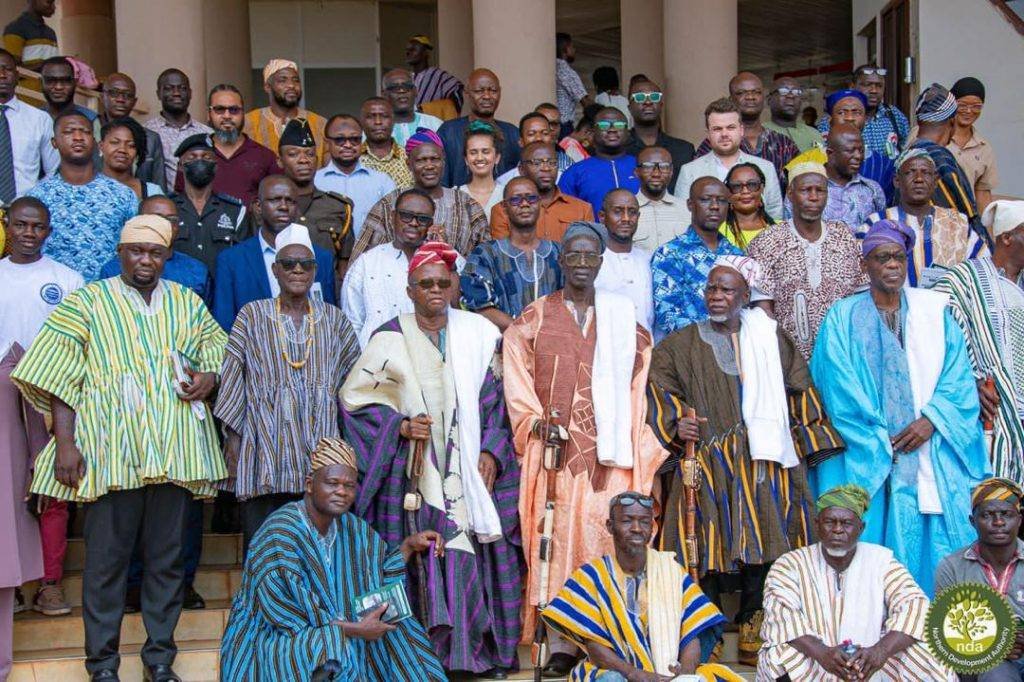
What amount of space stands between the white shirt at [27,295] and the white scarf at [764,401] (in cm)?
345

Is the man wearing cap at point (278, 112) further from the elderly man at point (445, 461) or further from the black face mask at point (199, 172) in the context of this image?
the elderly man at point (445, 461)

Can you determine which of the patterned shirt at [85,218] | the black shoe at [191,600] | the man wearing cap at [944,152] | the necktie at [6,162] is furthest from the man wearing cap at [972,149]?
the necktie at [6,162]

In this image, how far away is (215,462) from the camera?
789 cm

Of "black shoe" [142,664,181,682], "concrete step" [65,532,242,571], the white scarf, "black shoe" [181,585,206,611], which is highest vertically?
the white scarf

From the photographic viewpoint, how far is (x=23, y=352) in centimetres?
813

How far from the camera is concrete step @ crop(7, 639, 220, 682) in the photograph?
782 centimetres

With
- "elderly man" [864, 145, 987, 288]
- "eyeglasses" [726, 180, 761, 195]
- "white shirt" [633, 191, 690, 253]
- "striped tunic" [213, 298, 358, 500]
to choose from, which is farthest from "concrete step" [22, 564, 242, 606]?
"elderly man" [864, 145, 987, 288]

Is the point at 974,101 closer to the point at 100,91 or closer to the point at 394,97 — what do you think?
the point at 394,97

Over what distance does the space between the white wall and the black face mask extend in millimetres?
7063

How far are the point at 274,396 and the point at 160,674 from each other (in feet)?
4.68

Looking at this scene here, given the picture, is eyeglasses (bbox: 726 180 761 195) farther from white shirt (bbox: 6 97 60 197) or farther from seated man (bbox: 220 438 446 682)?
white shirt (bbox: 6 97 60 197)

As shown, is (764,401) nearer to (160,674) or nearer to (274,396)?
(274,396)

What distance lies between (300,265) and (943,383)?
3344mm

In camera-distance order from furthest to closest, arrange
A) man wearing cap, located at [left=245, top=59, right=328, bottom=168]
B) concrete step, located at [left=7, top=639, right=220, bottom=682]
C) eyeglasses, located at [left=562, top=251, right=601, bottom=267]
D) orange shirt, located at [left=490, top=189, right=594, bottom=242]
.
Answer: man wearing cap, located at [left=245, top=59, right=328, bottom=168] < orange shirt, located at [left=490, top=189, right=594, bottom=242] < eyeglasses, located at [left=562, top=251, right=601, bottom=267] < concrete step, located at [left=7, top=639, right=220, bottom=682]
